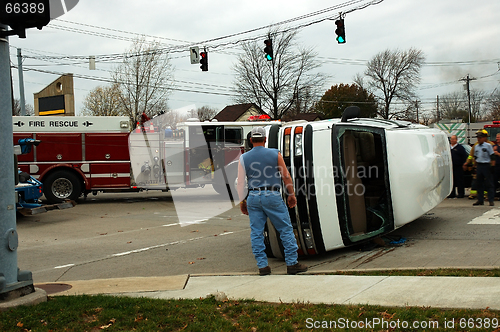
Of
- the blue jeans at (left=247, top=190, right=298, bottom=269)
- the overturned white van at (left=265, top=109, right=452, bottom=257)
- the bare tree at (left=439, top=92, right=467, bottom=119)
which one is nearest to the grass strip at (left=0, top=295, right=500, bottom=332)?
the blue jeans at (left=247, top=190, right=298, bottom=269)

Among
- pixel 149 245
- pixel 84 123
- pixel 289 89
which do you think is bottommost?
pixel 149 245

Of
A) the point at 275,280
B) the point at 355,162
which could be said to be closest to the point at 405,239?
the point at 355,162

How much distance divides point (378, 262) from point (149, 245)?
463 centimetres

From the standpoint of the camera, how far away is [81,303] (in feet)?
16.7

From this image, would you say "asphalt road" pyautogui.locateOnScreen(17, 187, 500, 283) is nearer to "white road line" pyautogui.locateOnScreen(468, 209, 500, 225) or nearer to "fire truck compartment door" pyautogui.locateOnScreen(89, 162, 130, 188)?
"white road line" pyautogui.locateOnScreen(468, 209, 500, 225)

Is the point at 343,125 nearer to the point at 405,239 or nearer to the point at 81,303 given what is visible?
the point at 405,239

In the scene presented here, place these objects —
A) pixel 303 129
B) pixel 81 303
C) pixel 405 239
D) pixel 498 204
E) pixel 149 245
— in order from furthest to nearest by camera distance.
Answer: pixel 498 204
pixel 149 245
pixel 405 239
pixel 303 129
pixel 81 303

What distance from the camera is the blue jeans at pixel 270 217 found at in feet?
21.2

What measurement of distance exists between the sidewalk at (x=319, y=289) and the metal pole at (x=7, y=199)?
80 centimetres

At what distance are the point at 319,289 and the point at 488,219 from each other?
5.88 m

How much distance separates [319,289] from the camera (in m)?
5.46

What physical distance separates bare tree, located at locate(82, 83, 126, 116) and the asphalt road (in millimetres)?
27065

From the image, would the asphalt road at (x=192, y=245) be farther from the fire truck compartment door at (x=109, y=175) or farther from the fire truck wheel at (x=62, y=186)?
the fire truck compartment door at (x=109, y=175)

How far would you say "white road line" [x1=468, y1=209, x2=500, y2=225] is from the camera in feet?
30.8
